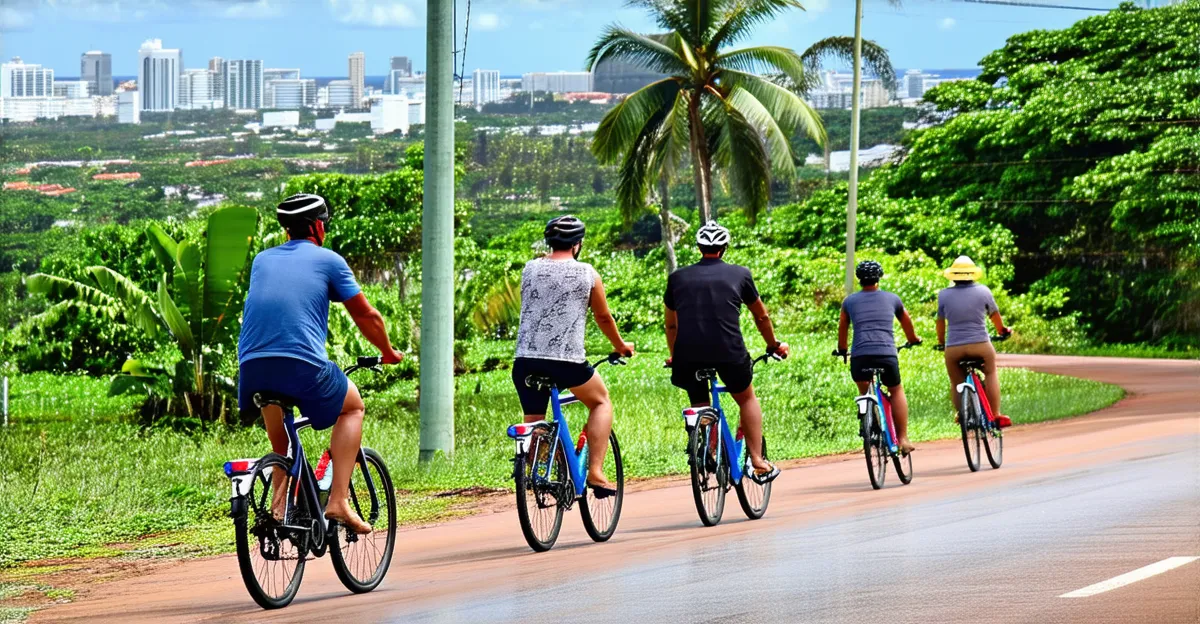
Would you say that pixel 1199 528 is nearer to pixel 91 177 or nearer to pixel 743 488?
pixel 743 488

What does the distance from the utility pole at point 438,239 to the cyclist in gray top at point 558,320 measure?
5747 mm

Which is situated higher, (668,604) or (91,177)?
(91,177)

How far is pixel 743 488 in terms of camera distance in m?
11.1

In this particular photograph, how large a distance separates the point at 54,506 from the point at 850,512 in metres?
6.33

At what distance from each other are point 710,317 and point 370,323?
3253 millimetres

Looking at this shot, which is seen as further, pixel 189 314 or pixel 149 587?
pixel 189 314

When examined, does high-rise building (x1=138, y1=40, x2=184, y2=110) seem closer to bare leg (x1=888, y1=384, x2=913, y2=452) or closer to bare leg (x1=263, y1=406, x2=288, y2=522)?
bare leg (x1=888, y1=384, x2=913, y2=452)

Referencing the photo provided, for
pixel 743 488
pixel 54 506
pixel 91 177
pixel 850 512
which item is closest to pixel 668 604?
pixel 743 488

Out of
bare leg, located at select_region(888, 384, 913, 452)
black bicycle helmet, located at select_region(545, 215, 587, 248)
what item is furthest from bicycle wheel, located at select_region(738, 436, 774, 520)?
black bicycle helmet, located at select_region(545, 215, 587, 248)

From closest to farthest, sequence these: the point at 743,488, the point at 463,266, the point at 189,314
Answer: the point at 743,488, the point at 189,314, the point at 463,266

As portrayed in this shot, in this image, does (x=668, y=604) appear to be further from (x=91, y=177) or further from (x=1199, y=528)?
(x=91, y=177)

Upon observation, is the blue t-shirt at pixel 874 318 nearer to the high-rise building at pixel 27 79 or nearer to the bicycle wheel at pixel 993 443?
the bicycle wheel at pixel 993 443

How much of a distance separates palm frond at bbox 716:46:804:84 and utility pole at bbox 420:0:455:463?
13957 millimetres

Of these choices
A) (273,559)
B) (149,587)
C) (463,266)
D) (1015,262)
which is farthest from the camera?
(1015,262)
